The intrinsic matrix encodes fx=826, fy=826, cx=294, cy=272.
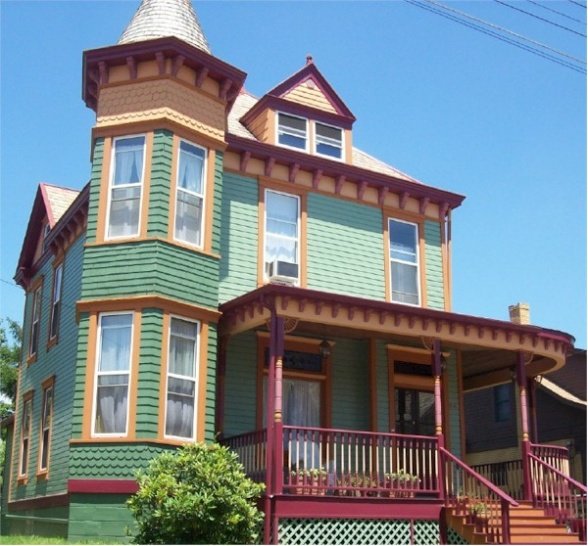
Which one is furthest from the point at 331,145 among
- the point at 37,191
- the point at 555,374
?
the point at 555,374

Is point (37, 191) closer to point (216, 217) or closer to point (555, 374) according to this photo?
point (216, 217)

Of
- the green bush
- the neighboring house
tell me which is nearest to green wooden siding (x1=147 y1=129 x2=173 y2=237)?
the neighboring house

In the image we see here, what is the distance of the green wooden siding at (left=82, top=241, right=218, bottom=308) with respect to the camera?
15102 mm

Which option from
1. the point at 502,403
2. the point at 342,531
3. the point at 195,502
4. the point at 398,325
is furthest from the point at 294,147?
the point at 502,403

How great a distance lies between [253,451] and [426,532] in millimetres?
3422

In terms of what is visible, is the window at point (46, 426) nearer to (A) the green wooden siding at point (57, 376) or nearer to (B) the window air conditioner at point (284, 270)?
(A) the green wooden siding at point (57, 376)

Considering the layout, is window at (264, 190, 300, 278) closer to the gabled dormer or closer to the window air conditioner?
the window air conditioner

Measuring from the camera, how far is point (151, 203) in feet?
51.2

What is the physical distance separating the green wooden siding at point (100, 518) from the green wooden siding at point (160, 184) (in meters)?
4.81

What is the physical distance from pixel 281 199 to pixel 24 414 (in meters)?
9.37

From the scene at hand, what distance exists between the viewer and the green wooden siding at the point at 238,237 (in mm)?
17141

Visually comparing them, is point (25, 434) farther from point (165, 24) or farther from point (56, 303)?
point (165, 24)

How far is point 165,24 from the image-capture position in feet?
56.6

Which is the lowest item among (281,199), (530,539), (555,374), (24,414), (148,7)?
(530,539)
